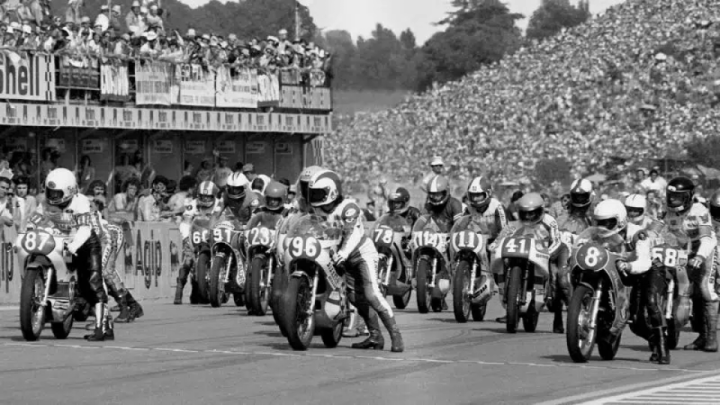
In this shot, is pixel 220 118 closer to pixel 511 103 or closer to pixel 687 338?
pixel 687 338

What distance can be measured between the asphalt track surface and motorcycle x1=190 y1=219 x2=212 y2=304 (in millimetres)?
3386

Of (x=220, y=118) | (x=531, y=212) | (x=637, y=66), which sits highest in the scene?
(x=637, y=66)

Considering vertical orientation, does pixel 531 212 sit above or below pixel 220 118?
below

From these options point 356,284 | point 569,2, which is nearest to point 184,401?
point 356,284

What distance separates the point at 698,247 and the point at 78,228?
618 centimetres

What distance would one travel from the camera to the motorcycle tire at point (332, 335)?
1516 centimetres

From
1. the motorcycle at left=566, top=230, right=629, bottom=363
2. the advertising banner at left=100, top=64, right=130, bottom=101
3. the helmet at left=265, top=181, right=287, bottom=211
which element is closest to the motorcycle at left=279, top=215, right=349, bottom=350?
the motorcycle at left=566, top=230, right=629, bottom=363

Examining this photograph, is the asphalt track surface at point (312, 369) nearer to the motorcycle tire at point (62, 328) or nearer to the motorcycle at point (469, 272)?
the motorcycle tire at point (62, 328)

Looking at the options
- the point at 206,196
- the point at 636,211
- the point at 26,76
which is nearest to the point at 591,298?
the point at 636,211

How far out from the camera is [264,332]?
687 inches

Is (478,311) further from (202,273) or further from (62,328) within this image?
(62,328)

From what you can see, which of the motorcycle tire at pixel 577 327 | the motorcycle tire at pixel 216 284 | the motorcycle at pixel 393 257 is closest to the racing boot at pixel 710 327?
the motorcycle tire at pixel 577 327

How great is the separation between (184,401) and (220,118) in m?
23.9

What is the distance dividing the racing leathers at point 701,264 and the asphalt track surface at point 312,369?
0.31 meters
